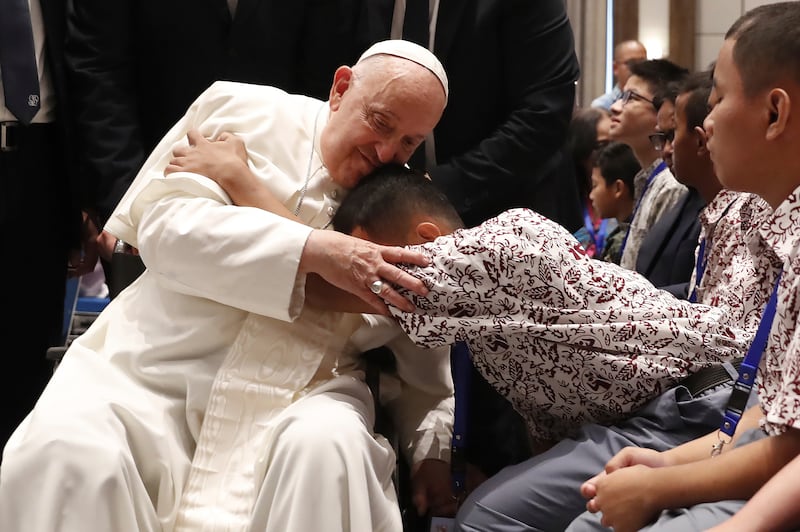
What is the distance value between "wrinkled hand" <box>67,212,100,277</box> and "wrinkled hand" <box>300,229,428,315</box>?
1583mm

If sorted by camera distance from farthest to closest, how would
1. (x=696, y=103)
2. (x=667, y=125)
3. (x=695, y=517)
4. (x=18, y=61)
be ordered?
1. (x=667, y=125)
2. (x=18, y=61)
3. (x=696, y=103)
4. (x=695, y=517)

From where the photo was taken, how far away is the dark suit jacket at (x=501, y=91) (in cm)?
316

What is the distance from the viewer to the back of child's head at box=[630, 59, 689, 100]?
466cm

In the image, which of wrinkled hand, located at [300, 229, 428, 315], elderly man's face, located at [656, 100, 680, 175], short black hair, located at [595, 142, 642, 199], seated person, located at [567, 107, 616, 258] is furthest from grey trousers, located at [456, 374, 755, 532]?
seated person, located at [567, 107, 616, 258]

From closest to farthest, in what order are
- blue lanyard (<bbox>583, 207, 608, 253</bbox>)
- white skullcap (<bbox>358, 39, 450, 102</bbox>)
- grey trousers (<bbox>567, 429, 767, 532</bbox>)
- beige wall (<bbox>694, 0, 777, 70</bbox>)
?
grey trousers (<bbox>567, 429, 767, 532</bbox>)
white skullcap (<bbox>358, 39, 450, 102</bbox>)
blue lanyard (<bbox>583, 207, 608, 253</bbox>)
beige wall (<bbox>694, 0, 777, 70</bbox>)

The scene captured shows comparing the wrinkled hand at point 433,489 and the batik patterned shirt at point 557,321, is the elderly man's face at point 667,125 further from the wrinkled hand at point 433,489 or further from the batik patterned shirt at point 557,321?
the wrinkled hand at point 433,489

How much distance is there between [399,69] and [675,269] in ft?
4.50

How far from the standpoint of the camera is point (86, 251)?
3713mm

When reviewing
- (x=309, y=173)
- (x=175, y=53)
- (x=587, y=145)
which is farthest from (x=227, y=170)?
(x=587, y=145)

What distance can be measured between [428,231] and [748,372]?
2.41ft

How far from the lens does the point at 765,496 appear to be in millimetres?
1635

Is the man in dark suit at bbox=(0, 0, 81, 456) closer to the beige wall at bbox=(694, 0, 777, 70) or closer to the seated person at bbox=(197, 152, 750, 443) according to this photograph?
the seated person at bbox=(197, 152, 750, 443)

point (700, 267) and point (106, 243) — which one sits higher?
point (700, 267)

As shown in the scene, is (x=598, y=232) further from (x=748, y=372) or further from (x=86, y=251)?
(x=748, y=372)
